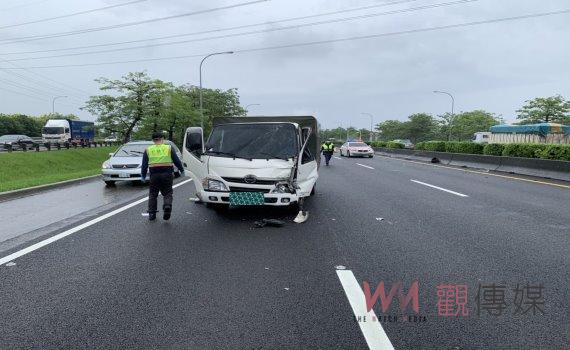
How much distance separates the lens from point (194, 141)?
8250 mm

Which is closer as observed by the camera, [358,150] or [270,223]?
[270,223]

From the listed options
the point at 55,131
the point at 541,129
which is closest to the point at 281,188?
the point at 541,129

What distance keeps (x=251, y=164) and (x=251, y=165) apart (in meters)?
0.04

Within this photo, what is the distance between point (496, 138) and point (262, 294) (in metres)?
43.6

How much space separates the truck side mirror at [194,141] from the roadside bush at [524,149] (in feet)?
52.4

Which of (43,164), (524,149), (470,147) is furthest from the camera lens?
(43,164)

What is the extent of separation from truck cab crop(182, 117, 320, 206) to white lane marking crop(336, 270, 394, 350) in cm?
284

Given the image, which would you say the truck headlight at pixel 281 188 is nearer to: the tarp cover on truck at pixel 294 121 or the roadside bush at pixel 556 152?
the tarp cover on truck at pixel 294 121

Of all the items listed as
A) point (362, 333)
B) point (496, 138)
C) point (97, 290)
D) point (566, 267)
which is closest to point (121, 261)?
point (97, 290)

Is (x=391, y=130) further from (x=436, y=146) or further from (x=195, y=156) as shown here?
(x=195, y=156)

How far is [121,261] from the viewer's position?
511 centimetres

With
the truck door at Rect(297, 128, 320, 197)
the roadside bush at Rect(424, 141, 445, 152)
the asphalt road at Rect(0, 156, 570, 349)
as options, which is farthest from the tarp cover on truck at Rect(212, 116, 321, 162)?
the roadside bush at Rect(424, 141, 445, 152)

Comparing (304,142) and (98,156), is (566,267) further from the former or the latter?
(98,156)

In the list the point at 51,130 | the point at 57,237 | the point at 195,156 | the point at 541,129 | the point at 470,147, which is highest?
the point at 51,130
